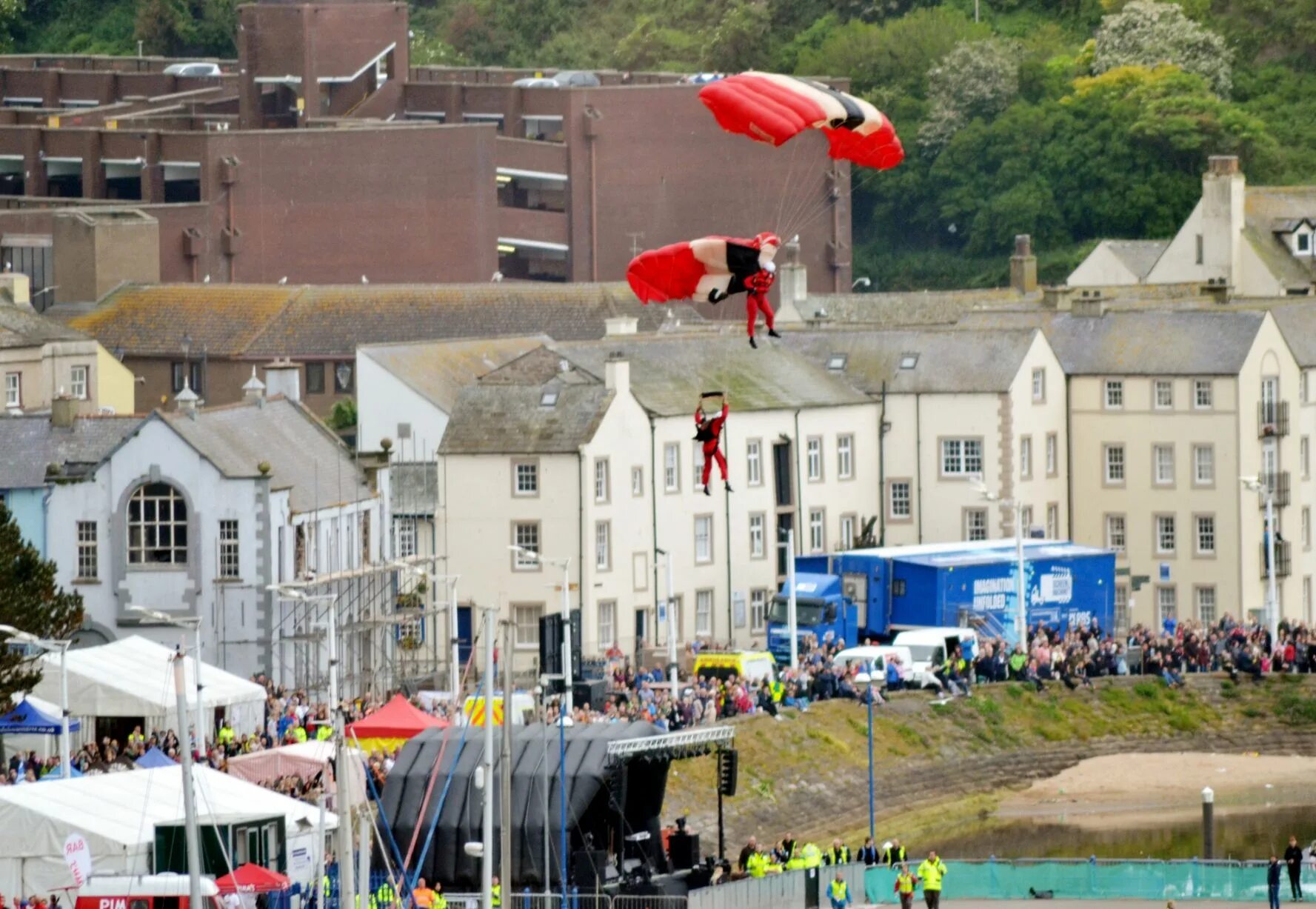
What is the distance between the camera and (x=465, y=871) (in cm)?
6084

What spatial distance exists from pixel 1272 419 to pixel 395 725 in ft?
123

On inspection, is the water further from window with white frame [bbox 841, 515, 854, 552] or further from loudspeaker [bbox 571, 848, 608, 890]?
loudspeaker [bbox 571, 848, 608, 890]

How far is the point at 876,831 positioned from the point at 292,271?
5599 centimetres

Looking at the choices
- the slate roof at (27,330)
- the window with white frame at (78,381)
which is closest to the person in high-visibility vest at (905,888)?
the slate roof at (27,330)

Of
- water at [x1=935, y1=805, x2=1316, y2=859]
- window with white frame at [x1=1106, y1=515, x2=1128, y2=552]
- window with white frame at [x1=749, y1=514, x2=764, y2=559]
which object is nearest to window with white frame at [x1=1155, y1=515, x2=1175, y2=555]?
window with white frame at [x1=1106, y1=515, x2=1128, y2=552]

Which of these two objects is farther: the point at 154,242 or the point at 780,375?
the point at 154,242

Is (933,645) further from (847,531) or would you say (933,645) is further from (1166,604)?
(1166,604)

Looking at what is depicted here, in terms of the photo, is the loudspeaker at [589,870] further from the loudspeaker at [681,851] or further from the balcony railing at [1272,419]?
the balcony railing at [1272,419]

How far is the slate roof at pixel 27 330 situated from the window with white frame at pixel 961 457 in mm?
24351

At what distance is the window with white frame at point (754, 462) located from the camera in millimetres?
92562

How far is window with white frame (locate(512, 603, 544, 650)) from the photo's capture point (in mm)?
87188

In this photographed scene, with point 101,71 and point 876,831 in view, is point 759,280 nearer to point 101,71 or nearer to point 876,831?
point 876,831

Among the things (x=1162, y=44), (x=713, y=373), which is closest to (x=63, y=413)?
(x=713, y=373)

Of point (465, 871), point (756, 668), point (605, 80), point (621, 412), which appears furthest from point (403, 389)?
point (605, 80)
